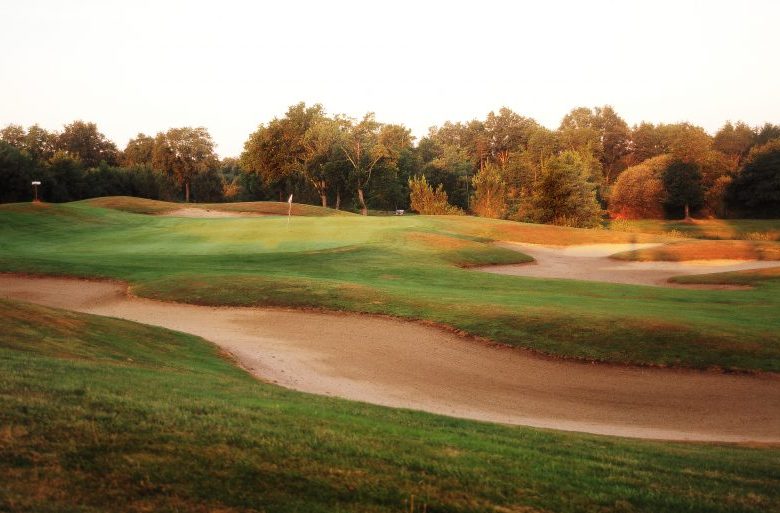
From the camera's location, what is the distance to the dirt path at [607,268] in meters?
33.2

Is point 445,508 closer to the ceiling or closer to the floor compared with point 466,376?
closer to the ceiling

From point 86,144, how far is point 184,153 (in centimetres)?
1608

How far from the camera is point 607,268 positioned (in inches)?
1442

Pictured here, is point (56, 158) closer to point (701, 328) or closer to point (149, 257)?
point (149, 257)

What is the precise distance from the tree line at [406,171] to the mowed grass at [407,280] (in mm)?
27239

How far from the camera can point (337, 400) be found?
34.3ft

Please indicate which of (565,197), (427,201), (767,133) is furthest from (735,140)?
(427,201)

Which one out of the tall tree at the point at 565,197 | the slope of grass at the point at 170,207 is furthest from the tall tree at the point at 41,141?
the tall tree at the point at 565,197

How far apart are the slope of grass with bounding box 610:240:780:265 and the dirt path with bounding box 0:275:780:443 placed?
2621 centimetres

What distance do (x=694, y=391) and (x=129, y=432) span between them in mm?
11476

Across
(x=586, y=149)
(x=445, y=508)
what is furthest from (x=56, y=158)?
(x=445, y=508)

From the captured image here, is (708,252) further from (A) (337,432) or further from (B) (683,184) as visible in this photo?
(B) (683,184)

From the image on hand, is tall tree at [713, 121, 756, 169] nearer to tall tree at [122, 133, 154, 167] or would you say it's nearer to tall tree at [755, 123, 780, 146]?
tall tree at [755, 123, 780, 146]

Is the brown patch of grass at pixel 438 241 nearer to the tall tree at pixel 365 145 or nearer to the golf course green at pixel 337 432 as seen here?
the golf course green at pixel 337 432
